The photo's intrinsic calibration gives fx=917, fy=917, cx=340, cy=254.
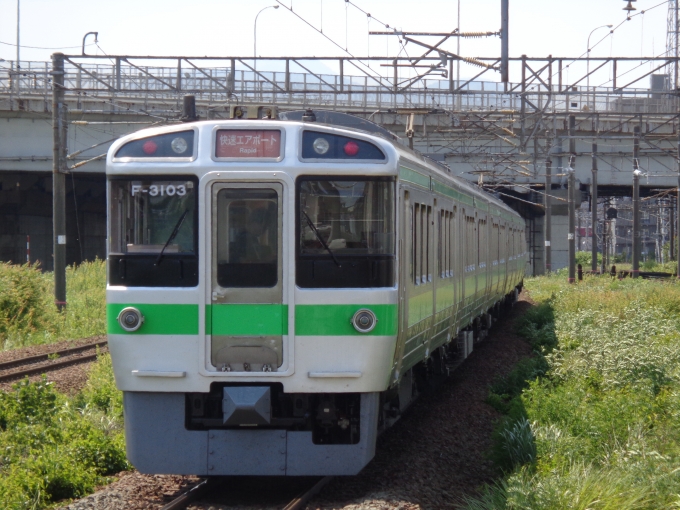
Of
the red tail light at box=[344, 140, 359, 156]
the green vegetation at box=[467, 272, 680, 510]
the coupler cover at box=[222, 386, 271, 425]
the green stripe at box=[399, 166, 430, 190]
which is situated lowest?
the green vegetation at box=[467, 272, 680, 510]

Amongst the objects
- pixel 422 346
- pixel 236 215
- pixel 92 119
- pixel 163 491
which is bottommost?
pixel 163 491

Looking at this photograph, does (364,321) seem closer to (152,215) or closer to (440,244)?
(152,215)

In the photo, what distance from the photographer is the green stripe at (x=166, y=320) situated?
666 centimetres

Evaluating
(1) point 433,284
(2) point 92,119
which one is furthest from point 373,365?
(2) point 92,119

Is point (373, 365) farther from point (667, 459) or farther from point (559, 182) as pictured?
point (559, 182)

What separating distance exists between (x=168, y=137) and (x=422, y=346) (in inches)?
130

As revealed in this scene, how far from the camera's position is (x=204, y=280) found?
262 inches

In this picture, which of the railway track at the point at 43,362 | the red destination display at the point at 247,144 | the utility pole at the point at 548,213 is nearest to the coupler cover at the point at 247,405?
the red destination display at the point at 247,144

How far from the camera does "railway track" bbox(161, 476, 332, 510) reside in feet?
20.6

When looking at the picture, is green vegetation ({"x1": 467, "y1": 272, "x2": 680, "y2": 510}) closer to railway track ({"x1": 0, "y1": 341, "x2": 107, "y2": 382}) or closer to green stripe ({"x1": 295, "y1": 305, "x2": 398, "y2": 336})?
green stripe ({"x1": 295, "y1": 305, "x2": 398, "y2": 336})

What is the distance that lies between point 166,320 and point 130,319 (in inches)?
10.4

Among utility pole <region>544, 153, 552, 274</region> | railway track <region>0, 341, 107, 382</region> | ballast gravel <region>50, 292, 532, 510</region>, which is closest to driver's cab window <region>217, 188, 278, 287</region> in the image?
ballast gravel <region>50, 292, 532, 510</region>

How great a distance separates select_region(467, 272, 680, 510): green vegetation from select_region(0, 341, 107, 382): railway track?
6.74 meters

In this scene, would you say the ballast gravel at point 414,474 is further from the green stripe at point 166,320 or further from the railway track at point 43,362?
the railway track at point 43,362
